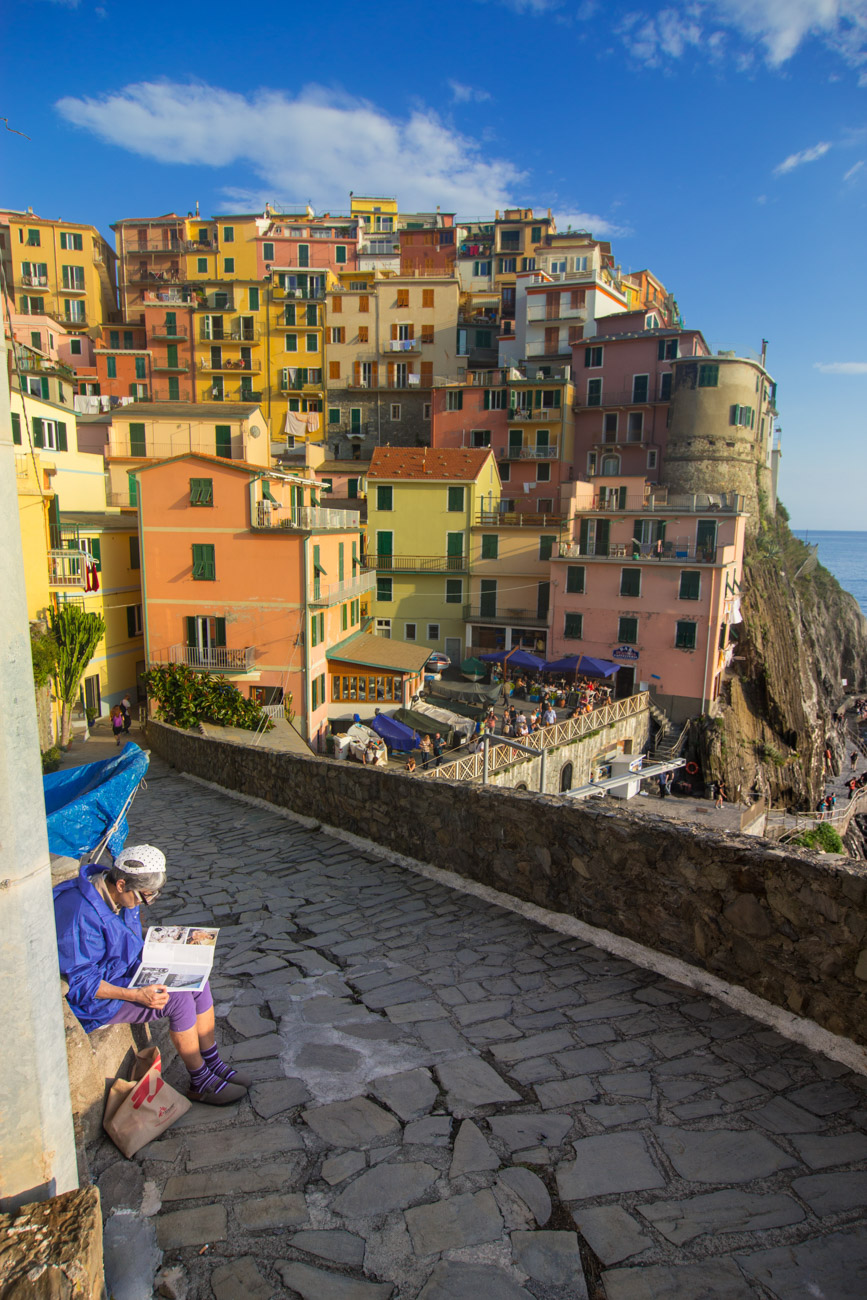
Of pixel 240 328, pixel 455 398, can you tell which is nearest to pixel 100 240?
pixel 240 328

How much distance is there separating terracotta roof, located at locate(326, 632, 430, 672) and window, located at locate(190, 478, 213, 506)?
22.7ft

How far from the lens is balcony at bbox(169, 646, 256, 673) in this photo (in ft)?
84.2

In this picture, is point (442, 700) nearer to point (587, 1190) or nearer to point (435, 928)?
point (435, 928)

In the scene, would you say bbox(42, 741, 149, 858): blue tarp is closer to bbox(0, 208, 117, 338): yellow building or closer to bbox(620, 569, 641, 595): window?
Result: bbox(620, 569, 641, 595): window

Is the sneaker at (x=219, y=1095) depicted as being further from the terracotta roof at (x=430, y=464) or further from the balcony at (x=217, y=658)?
the terracotta roof at (x=430, y=464)

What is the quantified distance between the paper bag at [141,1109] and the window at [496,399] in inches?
1786

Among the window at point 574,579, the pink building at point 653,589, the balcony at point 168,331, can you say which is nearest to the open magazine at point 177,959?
the pink building at point 653,589

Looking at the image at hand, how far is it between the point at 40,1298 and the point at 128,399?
2207 inches

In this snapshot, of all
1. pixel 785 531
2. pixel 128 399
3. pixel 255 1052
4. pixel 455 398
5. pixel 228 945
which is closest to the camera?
pixel 255 1052

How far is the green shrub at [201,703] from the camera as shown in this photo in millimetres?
22594

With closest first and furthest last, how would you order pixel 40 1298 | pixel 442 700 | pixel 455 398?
pixel 40 1298 < pixel 442 700 < pixel 455 398

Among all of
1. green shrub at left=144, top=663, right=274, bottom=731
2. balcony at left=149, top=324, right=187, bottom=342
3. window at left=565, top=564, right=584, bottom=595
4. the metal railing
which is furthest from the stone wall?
balcony at left=149, top=324, right=187, bottom=342

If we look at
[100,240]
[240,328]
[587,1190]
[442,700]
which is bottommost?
[442,700]

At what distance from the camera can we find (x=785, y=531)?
181 ft
